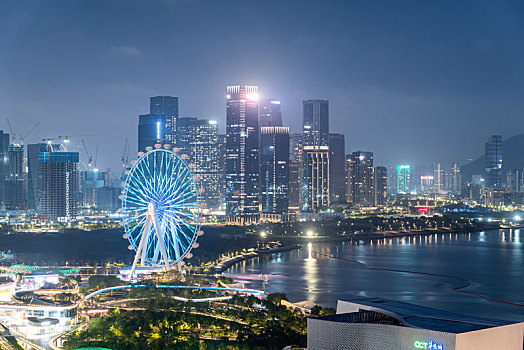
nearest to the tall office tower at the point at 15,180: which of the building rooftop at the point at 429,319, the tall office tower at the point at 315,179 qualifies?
the tall office tower at the point at 315,179

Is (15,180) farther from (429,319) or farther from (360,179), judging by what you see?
(429,319)

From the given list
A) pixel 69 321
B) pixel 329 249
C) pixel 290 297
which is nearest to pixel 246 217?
pixel 329 249

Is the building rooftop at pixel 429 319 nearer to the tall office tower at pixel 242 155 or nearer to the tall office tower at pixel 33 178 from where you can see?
the tall office tower at pixel 242 155

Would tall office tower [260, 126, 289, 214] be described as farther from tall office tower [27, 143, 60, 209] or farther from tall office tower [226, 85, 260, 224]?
tall office tower [27, 143, 60, 209]

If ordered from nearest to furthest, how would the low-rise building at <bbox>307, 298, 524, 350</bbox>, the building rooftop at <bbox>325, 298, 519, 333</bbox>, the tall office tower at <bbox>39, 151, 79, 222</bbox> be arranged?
the low-rise building at <bbox>307, 298, 524, 350</bbox> < the building rooftop at <bbox>325, 298, 519, 333</bbox> < the tall office tower at <bbox>39, 151, 79, 222</bbox>

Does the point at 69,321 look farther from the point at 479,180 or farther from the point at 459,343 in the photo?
the point at 479,180

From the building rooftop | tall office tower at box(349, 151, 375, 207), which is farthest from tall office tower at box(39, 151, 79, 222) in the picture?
the building rooftop
